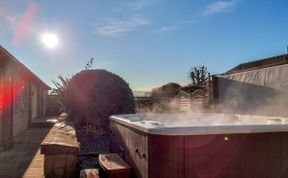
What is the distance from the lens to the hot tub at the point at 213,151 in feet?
9.38

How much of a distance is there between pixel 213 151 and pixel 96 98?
467cm

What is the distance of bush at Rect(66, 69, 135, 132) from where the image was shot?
718 cm

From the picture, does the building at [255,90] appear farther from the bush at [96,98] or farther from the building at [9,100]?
the building at [9,100]

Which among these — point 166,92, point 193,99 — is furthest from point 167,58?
point 166,92

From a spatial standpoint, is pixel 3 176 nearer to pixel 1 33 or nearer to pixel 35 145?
pixel 35 145

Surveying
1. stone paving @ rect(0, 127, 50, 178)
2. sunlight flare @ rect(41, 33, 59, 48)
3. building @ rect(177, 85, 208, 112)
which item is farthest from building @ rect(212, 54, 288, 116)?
stone paving @ rect(0, 127, 50, 178)

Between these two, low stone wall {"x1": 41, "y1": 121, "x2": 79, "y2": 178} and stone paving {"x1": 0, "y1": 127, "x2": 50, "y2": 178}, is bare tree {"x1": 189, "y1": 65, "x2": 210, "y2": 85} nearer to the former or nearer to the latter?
stone paving {"x1": 0, "y1": 127, "x2": 50, "y2": 178}

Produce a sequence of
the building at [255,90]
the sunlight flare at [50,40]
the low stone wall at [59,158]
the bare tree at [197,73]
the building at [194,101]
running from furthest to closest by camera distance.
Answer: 1. the bare tree at [197,73]
2. the building at [194,101]
3. the building at [255,90]
4. the sunlight flare at [50,40]
5. the low stone wall at [59,158]

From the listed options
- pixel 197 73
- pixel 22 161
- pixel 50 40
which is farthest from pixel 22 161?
pixel 197 73

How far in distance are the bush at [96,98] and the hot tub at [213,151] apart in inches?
155

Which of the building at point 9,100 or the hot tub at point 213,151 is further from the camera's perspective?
the building at point 9,100

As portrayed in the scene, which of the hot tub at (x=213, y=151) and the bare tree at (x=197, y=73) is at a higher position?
the bare tree at (x=197, y=73)

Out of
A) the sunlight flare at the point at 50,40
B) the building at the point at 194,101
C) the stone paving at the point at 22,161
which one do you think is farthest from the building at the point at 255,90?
the stone paving at the point at 22,161

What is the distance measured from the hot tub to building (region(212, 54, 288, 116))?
434 centimetres
